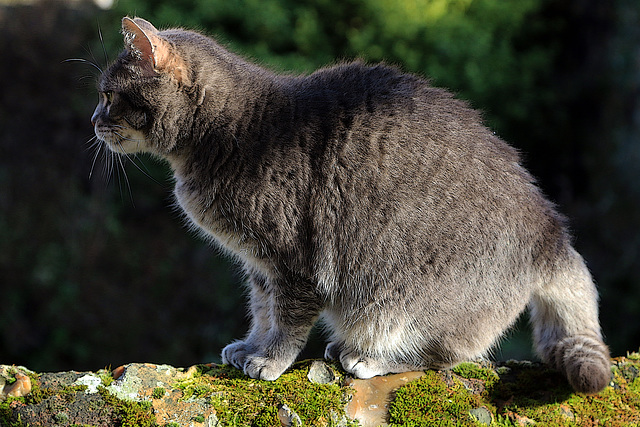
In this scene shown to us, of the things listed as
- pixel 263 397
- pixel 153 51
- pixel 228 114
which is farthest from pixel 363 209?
pixel 153 51

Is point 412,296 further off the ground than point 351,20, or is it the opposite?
point 351,20

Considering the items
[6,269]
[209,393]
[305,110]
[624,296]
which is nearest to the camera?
[209,393]

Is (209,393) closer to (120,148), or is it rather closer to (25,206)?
(120,148)

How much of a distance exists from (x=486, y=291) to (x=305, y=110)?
3.54ft

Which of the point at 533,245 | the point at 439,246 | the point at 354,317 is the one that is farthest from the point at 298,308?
the point at 533,245

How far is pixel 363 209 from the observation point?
8.25 feet

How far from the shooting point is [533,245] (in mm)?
2600

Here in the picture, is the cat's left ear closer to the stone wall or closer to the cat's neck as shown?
the cat's neck

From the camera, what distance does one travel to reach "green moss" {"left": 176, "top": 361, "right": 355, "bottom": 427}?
2.19 m

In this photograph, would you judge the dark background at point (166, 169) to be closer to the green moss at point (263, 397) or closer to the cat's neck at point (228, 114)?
the cat's neck at point (228, 114)

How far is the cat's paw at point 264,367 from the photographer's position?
2490 millimetres

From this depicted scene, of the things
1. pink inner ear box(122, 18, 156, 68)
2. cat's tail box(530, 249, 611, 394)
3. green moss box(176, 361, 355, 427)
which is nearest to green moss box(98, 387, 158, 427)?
green moss box(176, 361, 355, 427)

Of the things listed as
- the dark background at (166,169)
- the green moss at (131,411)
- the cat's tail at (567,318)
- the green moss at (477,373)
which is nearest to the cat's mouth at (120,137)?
the green moss at (131,411)

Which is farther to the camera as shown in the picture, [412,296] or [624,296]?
[624,296]
